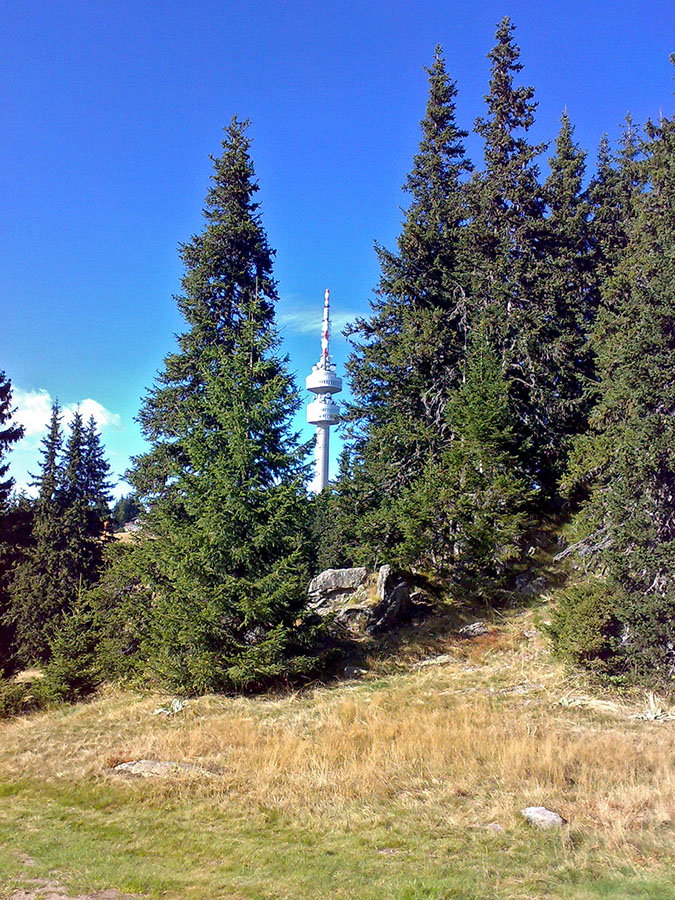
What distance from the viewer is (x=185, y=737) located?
40.4ft

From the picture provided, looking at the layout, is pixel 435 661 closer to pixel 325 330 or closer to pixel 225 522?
pixel 225 522

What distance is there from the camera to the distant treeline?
15.3 metres

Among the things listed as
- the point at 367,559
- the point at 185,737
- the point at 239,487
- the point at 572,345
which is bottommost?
the point at 185,737

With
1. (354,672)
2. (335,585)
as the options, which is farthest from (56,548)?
(354,672)

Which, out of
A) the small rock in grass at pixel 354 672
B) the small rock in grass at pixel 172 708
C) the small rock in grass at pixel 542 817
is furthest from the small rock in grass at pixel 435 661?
the small rock in grass at pixel 542 817

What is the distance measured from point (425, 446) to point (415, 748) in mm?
15225

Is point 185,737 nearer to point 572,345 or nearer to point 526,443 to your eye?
point 526,443

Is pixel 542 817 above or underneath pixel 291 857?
above

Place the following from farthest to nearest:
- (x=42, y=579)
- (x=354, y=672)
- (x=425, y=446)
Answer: (x=42, y=579) → (x=425, y=446) → (x=354, y=672)

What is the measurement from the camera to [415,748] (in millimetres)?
10742

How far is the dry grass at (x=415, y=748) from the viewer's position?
8.30 m

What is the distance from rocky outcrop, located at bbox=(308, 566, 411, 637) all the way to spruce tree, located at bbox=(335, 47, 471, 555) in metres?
1.57

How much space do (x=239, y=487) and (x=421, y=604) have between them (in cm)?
961

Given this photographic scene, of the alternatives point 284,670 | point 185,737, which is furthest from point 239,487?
point 185,737
